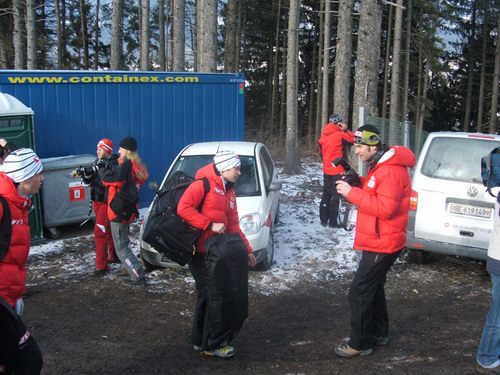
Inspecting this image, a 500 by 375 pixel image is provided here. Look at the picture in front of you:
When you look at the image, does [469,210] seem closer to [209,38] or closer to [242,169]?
[242,169]

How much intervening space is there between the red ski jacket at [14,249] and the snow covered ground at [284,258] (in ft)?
10.1

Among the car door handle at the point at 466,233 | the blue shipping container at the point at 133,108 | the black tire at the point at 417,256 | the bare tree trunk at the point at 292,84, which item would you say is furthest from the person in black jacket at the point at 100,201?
the bare tree trunk at the point at 292,84

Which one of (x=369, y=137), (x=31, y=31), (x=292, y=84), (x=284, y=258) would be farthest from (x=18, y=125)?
(x=31, y=31)

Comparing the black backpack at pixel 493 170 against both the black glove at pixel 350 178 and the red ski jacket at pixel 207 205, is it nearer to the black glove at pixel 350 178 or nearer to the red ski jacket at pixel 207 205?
the black glove at pixel 350 178

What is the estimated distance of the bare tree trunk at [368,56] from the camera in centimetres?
1064

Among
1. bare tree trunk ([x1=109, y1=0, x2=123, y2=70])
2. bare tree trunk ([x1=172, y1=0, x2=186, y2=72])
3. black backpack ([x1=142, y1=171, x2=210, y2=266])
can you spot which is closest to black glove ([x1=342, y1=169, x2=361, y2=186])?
black backpack ([x1=142, y1=171, x2=210, y2=266])

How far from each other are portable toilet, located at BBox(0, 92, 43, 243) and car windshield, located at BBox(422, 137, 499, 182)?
226 inches

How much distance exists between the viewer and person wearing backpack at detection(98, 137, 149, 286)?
609 cm

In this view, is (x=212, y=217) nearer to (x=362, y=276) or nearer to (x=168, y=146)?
(x=362, y=276)

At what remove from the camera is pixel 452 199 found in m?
6.51

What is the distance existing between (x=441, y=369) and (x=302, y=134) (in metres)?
34.3

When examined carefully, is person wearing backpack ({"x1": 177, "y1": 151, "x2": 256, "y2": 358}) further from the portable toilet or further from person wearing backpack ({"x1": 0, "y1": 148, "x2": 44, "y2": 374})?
Result: the portable toilet

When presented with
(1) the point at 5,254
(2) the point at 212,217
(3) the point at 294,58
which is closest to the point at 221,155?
(2) the point at 212,217

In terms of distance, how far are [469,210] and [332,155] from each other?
2.84 meters
